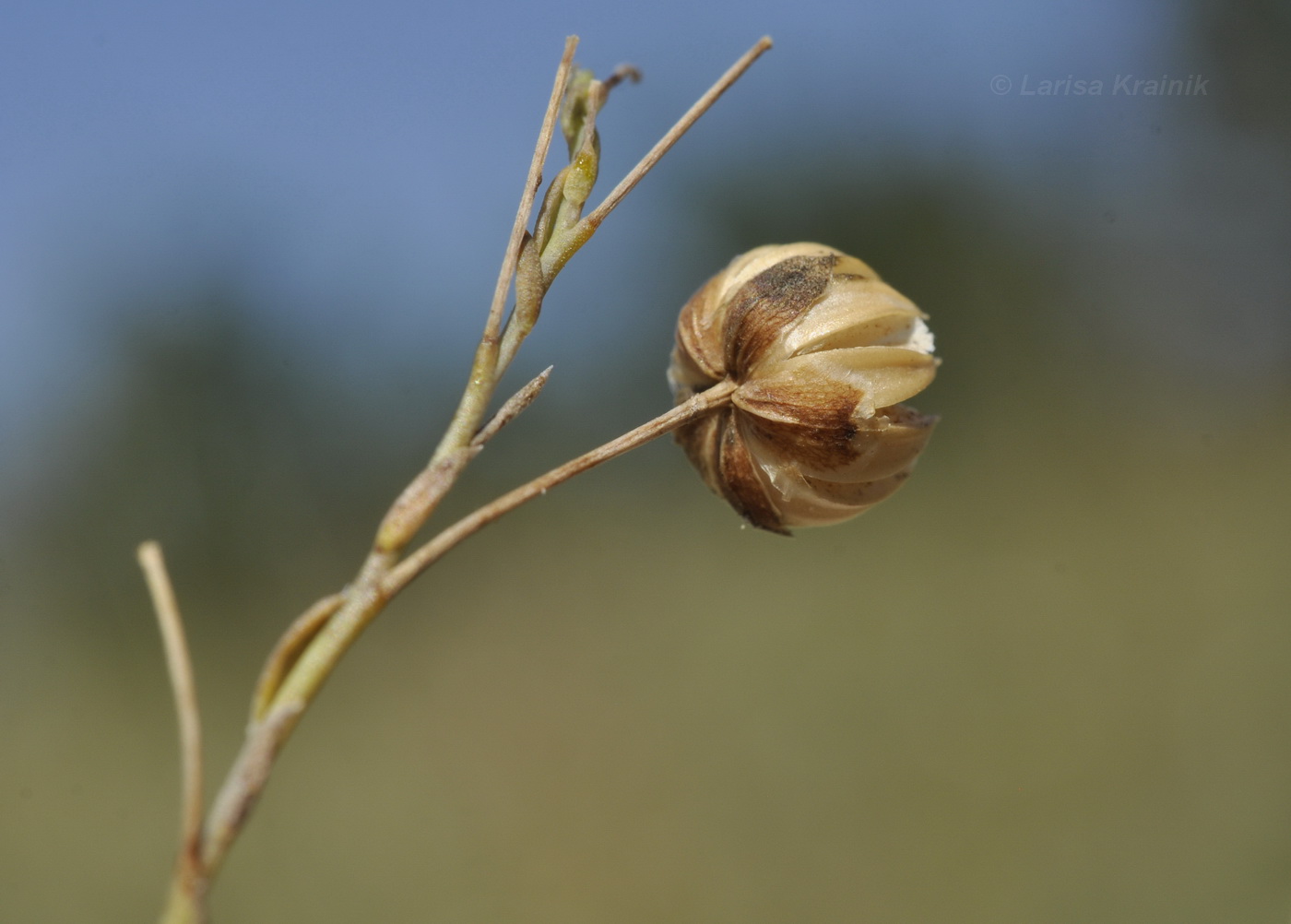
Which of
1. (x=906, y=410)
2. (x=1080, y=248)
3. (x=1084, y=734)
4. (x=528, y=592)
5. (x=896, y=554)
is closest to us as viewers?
(x=906, y=410)

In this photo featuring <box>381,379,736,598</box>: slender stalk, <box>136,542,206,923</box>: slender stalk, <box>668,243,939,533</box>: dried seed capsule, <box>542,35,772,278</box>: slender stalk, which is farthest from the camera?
<box>668,243,939,533</box>: dried seed capsule

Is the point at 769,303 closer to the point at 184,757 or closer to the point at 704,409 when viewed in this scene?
the point at 704,409

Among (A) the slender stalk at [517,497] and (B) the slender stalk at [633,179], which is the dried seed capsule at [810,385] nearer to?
(A) the slender stalk at [517,497]

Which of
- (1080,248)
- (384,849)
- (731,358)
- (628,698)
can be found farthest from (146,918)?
(1080,248)

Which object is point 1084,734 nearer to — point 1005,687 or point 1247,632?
point 1005,687

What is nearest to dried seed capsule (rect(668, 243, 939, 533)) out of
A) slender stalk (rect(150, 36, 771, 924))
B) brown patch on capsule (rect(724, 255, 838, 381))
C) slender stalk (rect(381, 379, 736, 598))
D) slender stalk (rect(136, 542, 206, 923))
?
brown patch on capsule (rect(724, 255, 838, 381))

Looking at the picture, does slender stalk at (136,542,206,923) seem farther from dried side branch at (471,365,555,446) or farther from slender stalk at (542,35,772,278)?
slender stalk at (542,35,772,278)

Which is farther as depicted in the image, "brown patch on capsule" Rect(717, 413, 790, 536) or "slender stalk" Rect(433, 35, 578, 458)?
"brown patch on capsule" Rect(717, 413, 790, 536)

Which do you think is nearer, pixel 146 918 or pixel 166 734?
pixel 146 918
